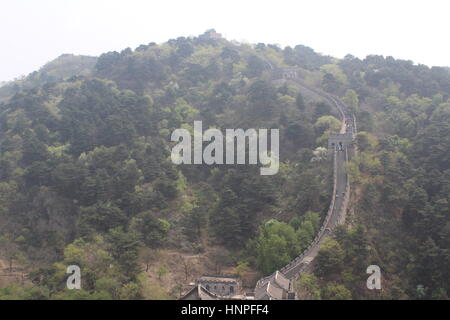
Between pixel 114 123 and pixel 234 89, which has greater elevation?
pixel 234 89

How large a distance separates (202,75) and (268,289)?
47402 mm

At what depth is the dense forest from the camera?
31922mm

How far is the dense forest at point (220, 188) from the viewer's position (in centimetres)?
3192

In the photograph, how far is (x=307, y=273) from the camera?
31.8 meters

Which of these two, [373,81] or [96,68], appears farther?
[96,68]

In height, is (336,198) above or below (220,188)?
below

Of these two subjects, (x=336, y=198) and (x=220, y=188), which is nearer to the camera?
(x=336, y=198)

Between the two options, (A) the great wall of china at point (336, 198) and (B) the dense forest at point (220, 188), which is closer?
(B) the dense forest at point (220, 188)

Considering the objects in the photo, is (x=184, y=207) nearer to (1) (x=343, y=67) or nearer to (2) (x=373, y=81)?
(2) (x=373, y=81)

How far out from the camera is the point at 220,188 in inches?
1742

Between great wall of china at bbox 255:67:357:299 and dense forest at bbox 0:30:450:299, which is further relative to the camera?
great wall of china at bbox 255:67:357:299

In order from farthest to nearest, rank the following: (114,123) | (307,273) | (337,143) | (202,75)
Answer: (202,75)
(114,123)
(337,143)
(307,273)
